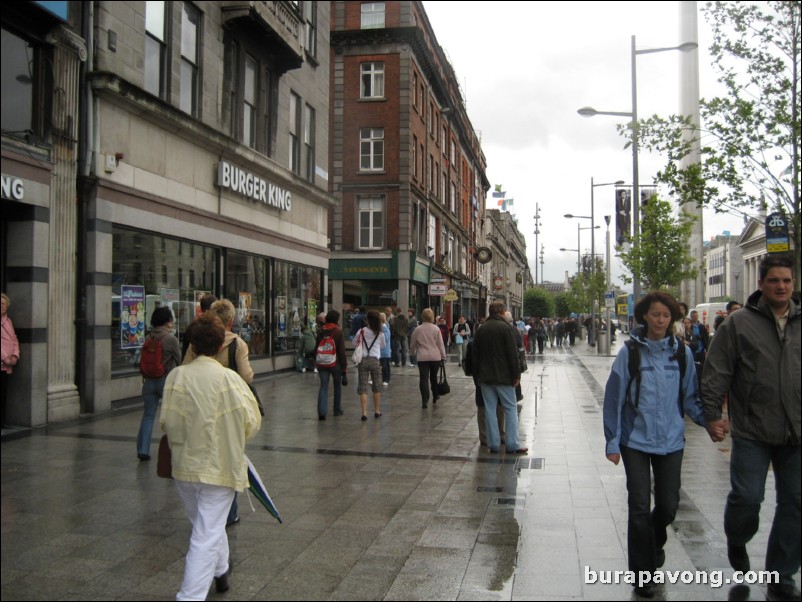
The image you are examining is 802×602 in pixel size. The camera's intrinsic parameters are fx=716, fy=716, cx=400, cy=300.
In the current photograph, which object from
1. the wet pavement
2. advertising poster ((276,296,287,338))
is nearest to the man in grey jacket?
the wet pavement

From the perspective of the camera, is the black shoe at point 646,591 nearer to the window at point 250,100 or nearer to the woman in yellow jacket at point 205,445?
the woman in yellow jacket at point 205,445

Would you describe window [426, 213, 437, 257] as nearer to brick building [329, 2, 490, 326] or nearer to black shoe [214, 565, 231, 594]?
brick building [329, 2, 490, 326]

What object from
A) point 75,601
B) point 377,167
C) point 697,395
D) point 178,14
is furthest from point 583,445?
point 377,167

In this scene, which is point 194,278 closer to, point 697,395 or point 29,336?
point 29,336

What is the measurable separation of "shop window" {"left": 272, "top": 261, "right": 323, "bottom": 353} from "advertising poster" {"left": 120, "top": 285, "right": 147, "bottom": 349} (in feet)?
20.5

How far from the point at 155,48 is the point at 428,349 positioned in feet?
24.0

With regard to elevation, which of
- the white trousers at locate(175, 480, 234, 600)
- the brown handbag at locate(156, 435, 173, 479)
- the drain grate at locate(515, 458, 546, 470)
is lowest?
the drain grate at locate(515, 458, 546, 470)

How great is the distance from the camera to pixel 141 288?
12.5 m

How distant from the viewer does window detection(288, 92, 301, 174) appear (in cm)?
1995

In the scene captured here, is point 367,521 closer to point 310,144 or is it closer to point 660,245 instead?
point 310,144

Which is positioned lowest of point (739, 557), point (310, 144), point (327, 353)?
point (739, 557)

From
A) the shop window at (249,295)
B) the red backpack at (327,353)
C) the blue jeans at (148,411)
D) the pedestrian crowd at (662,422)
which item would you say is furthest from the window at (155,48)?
the pedestrian crowd at (662,422)

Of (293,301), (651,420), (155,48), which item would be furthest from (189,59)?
(651,420)

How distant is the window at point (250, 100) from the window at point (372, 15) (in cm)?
1889
